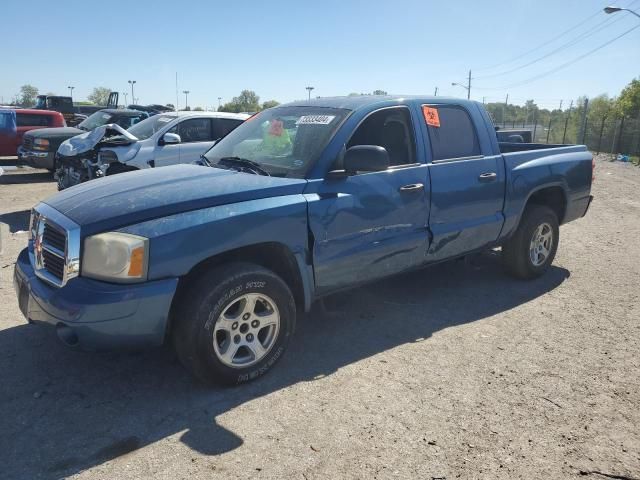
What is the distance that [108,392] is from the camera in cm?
336

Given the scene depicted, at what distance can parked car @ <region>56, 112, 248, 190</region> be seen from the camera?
8.44m

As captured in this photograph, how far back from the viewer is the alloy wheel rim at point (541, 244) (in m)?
5.61

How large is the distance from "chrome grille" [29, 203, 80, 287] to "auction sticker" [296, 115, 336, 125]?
192 centimetres

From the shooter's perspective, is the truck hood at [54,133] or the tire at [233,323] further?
the truck hood at [54,133]

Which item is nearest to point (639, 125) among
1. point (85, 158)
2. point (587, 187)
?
point (587, 187)

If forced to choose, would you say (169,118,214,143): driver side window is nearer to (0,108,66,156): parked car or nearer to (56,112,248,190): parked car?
(56,112,248,190): parked car

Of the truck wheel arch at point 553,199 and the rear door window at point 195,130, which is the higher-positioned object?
the rear door window at point 195,130

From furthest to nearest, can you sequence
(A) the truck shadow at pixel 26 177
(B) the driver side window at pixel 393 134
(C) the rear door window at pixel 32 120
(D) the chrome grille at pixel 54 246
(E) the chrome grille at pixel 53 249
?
(C) the rear door window at pixel 32 120, (A) the truck shadow at pixel 26 177, (B) the driver side window at pixel 393 134, (E) the chrome grille at pixel 53 249, (D) the chrome grille at pixel 54 246

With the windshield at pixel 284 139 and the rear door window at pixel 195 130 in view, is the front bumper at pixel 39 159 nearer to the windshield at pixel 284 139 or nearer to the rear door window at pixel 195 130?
the rear door window at pixel 195 130

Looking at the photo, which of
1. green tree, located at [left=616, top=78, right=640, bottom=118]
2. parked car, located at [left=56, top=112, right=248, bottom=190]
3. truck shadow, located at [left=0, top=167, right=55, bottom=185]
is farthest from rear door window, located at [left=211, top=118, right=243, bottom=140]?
green tree, located at [left=616, top=78, right=640, bottom=118]

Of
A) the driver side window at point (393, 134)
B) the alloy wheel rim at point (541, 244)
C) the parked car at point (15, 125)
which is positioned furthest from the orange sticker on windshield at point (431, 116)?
the parked car at point (15, 125)

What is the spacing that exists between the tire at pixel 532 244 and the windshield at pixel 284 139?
2495 mm

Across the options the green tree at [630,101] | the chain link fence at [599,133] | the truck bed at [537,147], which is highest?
the green tree at [630,101]

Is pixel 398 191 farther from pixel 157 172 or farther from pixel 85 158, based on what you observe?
pixel 85 158
